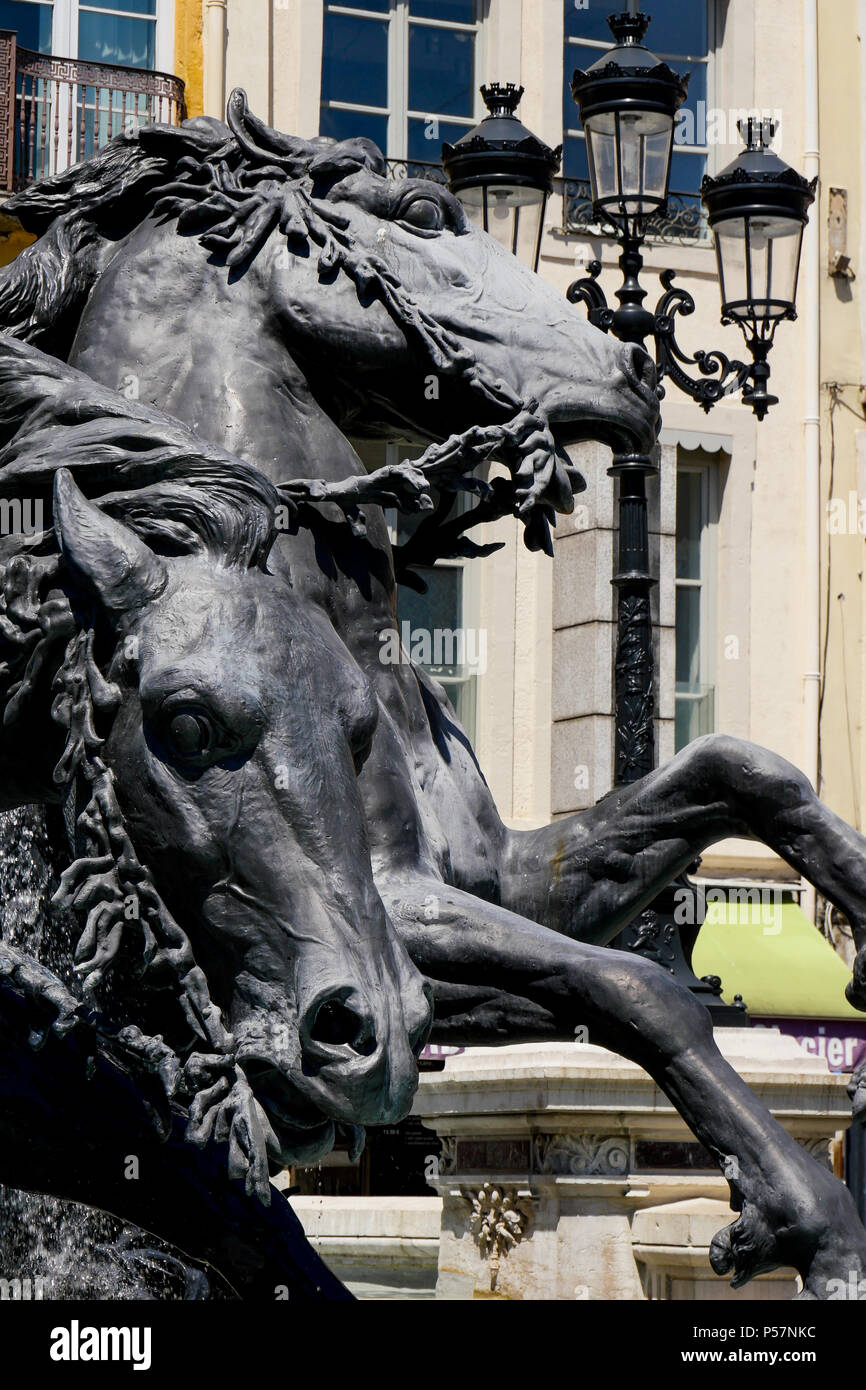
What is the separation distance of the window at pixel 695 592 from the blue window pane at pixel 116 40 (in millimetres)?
4884

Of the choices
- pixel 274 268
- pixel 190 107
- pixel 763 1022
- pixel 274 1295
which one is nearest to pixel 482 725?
pixel 763 1022

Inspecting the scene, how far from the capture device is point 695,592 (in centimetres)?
1906

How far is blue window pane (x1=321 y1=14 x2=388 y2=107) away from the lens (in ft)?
59.8

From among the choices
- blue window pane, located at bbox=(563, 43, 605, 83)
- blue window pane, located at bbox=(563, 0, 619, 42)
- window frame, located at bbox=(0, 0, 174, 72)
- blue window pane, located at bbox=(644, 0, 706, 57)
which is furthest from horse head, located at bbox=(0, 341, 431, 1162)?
blue window pane, located at bbox=(644, 0, 706, 57)

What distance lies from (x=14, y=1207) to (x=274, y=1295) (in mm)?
888

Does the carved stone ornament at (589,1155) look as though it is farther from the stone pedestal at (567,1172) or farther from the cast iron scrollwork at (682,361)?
the cast iron scrollwork at (682,361)

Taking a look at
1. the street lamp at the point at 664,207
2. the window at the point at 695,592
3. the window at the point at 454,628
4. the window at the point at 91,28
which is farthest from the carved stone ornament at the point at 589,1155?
the window at the point at 91,28

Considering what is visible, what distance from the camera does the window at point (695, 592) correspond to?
1875 centimetres

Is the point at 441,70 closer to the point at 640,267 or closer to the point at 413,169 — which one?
the point at 413,169

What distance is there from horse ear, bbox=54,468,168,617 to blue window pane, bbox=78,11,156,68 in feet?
50.1

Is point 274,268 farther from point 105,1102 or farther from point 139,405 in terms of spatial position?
point 105,1102

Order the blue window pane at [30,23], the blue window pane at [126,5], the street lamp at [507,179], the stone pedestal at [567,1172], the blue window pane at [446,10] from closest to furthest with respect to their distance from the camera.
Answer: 1. the stone pedestal at [567,1172]
2. the street lamp at [507,179]
3. the blue window pane at [30,23]
4. the blue window pane at [126,5]
5. the blue window pane at [446,10]

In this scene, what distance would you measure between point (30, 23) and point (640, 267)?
9.21 m

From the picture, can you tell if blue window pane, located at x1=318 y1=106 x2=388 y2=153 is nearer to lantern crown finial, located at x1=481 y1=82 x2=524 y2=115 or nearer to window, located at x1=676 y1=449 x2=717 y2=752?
window, located at x1=676 y1=449 x2=717 y2=752
